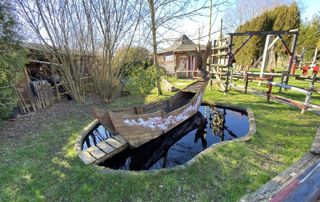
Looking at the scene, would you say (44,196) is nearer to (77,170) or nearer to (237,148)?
(77,170)

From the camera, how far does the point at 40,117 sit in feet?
19.7

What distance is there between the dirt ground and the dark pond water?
178 cm

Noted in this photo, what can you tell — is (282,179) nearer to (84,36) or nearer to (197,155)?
(197,155)

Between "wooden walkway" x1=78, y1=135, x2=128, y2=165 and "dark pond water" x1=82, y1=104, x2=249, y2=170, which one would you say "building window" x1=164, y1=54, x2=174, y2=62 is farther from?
"wooden walkway" x1=78, y1=135, x2=128, y2=165

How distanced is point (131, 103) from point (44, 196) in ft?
16.1

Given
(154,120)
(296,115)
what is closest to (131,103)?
(154,120)

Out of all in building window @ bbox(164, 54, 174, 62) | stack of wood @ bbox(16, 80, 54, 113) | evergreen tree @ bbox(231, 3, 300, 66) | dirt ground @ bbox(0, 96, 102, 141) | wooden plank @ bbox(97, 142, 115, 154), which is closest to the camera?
wooden plank @ bbox(97, 142, 115, 154)

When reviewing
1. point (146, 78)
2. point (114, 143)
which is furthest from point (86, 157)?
point (146, 78)

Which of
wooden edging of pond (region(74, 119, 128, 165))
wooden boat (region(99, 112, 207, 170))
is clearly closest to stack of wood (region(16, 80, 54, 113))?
wooden edging of pond (region(74, 119, 128, 165))

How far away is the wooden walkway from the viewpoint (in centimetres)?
336

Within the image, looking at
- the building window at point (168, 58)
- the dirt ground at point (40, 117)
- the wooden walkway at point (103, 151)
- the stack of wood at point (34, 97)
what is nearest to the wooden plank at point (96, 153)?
the wooden walkway at point (103, 151)

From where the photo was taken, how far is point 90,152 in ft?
11.7

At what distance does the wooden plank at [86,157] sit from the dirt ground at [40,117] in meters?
2.34

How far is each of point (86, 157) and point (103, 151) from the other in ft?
1.09
